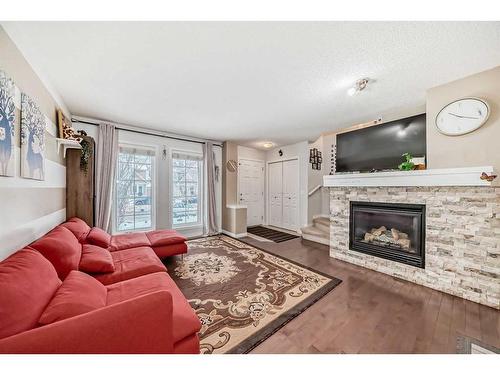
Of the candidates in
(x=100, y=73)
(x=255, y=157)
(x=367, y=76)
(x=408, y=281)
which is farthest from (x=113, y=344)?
(x=255, y=157)

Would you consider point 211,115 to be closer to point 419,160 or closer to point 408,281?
point 419,160

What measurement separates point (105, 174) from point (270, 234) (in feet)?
11.8

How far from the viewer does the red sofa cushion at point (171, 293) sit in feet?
3.53

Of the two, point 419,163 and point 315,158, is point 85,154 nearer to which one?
point 419,163

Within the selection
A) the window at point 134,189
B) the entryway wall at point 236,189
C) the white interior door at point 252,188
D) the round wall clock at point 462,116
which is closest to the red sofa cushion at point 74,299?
the window at point 134,189

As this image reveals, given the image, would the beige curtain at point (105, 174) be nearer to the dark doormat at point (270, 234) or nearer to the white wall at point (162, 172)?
the white wall at point (162, 172)

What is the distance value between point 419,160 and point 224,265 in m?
2.94

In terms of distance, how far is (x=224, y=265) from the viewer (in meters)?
2.79

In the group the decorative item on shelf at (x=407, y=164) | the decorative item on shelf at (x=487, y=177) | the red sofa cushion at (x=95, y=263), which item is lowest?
the red sofa cushion at (x=95, y=263)

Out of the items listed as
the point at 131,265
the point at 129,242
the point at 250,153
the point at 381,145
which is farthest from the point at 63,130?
the point at 381,145

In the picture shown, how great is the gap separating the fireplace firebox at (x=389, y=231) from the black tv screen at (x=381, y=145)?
22.8 inches

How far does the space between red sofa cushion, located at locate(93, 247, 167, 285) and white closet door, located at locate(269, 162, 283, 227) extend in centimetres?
382

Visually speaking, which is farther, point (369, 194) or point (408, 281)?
point (369, 194)

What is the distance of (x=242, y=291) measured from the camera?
2105 mm
